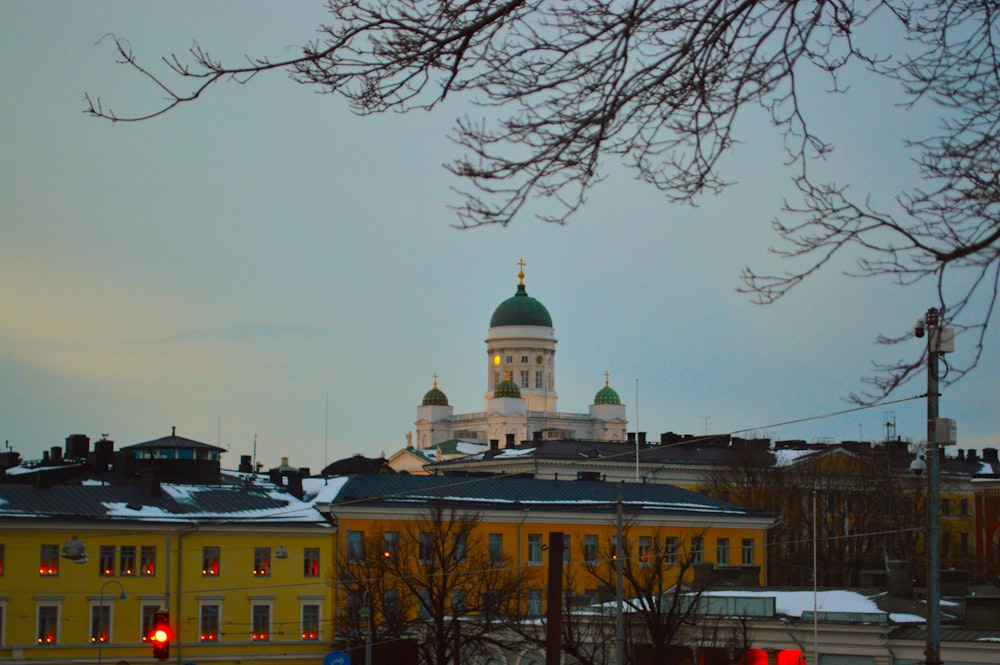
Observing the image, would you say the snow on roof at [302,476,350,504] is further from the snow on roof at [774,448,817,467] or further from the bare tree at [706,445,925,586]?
the snow on roof at [774,448,817,467]

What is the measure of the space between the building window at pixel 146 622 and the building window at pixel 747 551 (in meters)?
29.2

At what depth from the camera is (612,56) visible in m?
12.0

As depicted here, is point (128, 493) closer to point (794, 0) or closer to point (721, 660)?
point (721, 660)

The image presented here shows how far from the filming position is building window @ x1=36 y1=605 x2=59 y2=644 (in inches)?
2443

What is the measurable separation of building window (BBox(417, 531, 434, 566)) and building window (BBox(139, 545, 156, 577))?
9921mm

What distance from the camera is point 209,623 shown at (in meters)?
64.9

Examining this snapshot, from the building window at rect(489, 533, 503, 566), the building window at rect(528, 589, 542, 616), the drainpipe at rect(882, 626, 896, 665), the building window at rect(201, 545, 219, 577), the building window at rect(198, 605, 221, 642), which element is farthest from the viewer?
the building window at rect(489, 533, 503, 566)

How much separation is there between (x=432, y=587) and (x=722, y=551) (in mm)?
23298

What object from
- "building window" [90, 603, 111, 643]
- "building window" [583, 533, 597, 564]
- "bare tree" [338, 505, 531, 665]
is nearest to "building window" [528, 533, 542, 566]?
"building window" [583, 533, 597, 564]

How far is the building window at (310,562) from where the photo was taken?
6862cm

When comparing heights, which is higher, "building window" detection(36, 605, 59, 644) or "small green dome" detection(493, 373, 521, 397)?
"small green dome" detection(493, 373, 521, 397)

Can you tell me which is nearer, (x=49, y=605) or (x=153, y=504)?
(x=49, y=605)

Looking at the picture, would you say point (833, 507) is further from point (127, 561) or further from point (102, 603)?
point (102, 603)

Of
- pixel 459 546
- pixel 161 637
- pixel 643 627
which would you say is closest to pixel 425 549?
pixel 459 546
